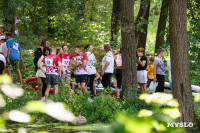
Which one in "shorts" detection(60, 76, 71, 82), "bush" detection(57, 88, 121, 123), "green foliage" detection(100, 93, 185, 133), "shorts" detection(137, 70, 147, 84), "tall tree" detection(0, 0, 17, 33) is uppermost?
"tall tree" detection(0, 0, 17, 33)

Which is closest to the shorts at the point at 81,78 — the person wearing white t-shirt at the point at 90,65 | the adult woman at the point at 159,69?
the person wearing white t-shirt at the point at 90,65

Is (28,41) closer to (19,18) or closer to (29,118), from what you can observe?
(19,18)

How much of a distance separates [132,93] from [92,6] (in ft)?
15.3

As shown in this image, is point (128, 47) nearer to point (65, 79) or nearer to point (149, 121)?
point (65, 79)

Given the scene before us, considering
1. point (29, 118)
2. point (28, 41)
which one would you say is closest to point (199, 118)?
point (28, 41)

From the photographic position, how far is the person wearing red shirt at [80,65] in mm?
10039

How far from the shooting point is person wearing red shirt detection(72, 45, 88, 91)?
10.0m

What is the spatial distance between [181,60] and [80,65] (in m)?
3.22

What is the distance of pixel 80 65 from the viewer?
33.0ft

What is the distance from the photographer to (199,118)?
864 centimetres

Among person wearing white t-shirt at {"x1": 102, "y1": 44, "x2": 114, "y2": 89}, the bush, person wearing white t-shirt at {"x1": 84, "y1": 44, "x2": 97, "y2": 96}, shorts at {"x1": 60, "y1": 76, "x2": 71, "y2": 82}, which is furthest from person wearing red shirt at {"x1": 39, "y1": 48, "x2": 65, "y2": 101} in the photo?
person wearing white t-shirt at {"x1": 102, "y1": 44, "x2": 114, "y2": 89}

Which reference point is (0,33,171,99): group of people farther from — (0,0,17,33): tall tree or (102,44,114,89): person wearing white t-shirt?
(0,0,17,33): tall tree

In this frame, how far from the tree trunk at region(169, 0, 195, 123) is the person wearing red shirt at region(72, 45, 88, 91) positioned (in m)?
2.92

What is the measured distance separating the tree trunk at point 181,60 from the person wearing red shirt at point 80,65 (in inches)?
115
